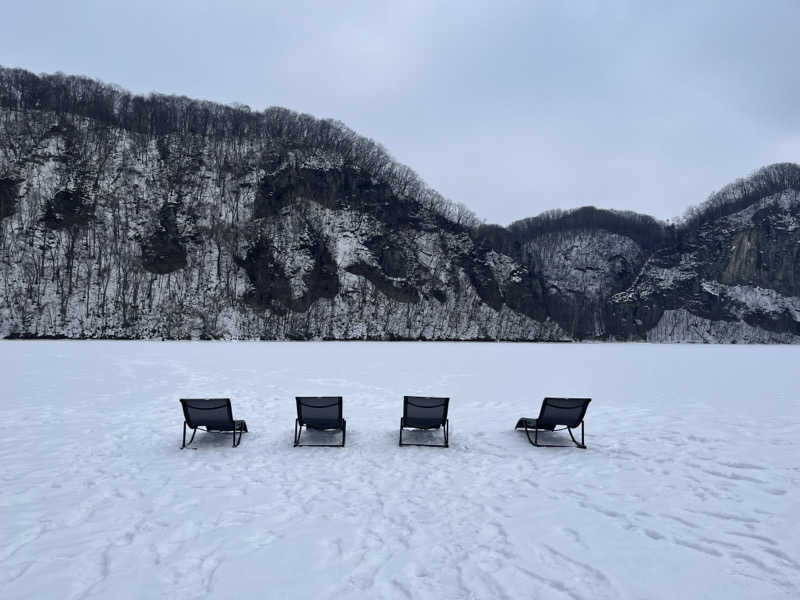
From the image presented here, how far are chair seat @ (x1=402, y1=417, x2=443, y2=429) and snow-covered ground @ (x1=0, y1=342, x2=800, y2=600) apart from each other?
0.44 m

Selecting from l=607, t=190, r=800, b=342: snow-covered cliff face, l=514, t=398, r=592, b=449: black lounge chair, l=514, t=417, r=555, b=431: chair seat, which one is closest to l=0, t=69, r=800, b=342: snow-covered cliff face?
l=607, t=190, r=800, b=342: snow-covered cliff face

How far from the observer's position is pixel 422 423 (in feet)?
26.7

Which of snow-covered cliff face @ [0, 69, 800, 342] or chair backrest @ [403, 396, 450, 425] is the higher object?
snow-covered cliff face @ [0, 69, 800, 342]

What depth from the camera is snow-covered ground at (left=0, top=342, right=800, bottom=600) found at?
12.1 ft

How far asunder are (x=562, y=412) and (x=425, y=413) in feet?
8.09

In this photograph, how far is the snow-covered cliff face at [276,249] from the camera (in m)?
69.4

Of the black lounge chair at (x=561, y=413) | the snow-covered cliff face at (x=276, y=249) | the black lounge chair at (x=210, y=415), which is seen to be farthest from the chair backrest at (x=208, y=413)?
the snow-covered cliff face at (x=276, y=249)

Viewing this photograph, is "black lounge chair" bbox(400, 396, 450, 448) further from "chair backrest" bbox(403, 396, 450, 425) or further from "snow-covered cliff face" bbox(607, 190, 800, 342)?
"snow-covered cliff face" bbox(607, 190, 800, 342)

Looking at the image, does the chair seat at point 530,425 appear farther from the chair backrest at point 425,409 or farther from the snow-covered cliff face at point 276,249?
the snow-covered cliff face at point 276,249

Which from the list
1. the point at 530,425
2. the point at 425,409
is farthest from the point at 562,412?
the point at 425,409

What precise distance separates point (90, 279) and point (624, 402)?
7706 cm

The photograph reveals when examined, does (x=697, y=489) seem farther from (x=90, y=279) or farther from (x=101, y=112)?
(x=101, y=112)

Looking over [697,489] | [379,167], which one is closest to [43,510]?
[697,489]

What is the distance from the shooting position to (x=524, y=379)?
1847cm
